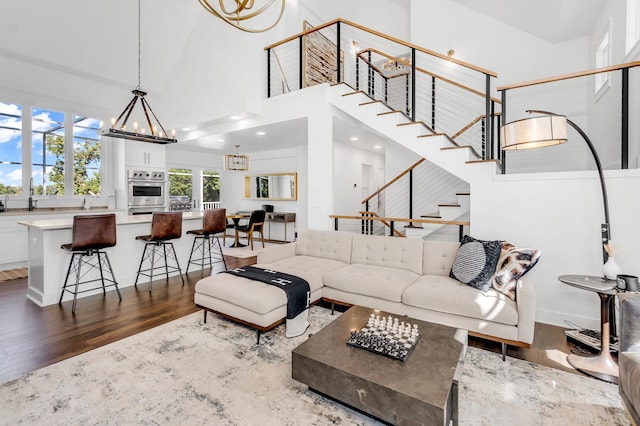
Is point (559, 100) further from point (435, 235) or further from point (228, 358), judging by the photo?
point (228, 358)

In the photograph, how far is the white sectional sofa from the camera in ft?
8.09

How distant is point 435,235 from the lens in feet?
18.2

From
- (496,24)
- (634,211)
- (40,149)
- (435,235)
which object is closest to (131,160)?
(40,149)

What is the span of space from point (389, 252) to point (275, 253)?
4.69 ft

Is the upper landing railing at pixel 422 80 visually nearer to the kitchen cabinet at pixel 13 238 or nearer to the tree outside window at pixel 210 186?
the tree outside window at pixel 210 186

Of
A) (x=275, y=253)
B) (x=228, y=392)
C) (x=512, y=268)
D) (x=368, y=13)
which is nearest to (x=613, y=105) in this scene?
(x=512, y=268)

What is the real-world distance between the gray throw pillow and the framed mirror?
5.82 m

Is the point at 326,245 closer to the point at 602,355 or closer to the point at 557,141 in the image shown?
the point at 557,141

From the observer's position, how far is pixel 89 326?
3.01m

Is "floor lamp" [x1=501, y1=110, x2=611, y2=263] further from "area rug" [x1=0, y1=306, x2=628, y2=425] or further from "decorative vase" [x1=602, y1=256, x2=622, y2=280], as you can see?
"area rug" [x1=0, y1=306, x2=628, y2=425]

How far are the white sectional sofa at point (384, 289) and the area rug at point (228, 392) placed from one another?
29 centimetres

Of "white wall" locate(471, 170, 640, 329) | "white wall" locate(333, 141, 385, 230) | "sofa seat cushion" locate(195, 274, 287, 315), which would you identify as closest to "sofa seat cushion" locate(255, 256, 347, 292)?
"sofa seat cushion" locate(195, 274, 287, 315)

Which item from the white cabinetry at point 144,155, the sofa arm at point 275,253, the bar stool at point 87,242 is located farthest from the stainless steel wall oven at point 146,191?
the sofa arm at point 275,253

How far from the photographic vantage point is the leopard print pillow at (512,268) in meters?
2.62
